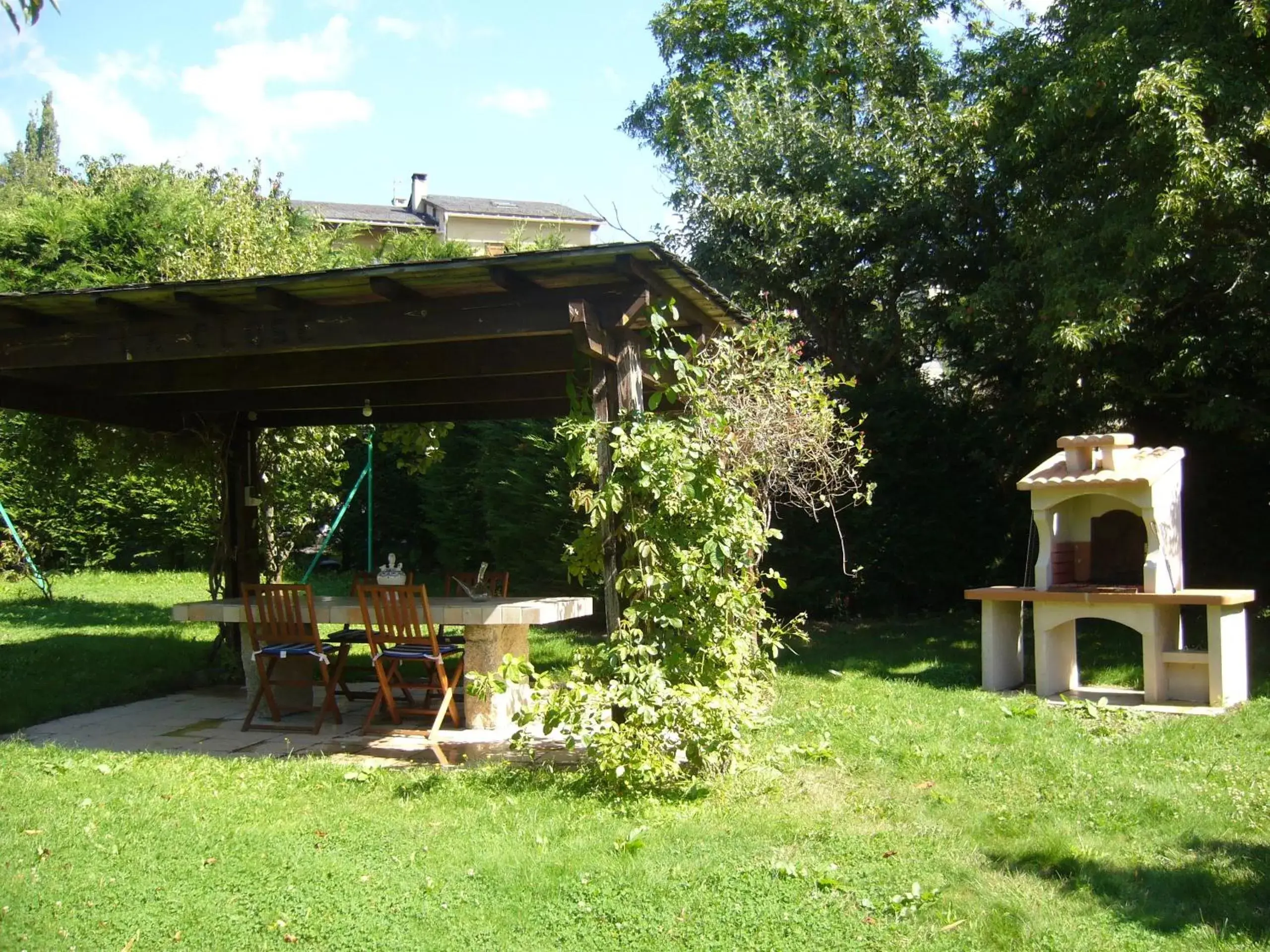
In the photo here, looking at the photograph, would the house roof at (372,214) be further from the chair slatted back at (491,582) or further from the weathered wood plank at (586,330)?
the weathered wood plank at (586,330)

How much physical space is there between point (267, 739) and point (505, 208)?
99.9 ft

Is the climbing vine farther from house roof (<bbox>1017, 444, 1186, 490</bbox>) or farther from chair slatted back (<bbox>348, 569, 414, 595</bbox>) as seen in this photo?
house roof (<bbox>1017, 444, 1186, 490</bbox>)

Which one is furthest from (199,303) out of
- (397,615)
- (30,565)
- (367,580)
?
(30,565)

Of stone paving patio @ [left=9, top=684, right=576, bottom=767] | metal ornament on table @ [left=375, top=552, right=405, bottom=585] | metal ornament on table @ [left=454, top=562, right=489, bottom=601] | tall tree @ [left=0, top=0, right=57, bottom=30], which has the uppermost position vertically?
tall tree @ [left=0, top=0, right=57, bottom=30]

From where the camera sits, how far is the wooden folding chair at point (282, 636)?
6559 mm

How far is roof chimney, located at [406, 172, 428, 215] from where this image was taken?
35281 mm

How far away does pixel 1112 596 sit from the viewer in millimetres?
7047

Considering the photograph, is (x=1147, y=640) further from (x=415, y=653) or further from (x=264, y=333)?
(x=264, y=333)

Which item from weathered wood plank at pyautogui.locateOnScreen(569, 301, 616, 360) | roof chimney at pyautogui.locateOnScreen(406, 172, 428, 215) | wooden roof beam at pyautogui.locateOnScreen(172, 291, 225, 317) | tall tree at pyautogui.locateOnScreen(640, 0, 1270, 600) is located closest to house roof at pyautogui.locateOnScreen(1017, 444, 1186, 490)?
tall tree at pyautogui.locateOnScreen(640, 0, 1270, 600)

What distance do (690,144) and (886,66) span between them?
103 inches

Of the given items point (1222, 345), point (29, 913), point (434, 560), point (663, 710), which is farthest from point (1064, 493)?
point (434, 560)

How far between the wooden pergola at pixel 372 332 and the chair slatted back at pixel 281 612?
4.56ft

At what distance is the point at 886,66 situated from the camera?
13.1m

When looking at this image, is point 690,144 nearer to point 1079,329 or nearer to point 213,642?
point 1079,329
